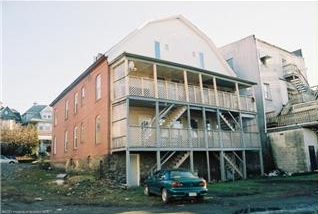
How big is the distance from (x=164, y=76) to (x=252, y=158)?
10.8 meters

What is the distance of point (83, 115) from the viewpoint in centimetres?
2462

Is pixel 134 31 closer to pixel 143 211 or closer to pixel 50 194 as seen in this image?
pixel 50 194

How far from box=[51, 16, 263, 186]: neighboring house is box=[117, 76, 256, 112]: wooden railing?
0.06 metres

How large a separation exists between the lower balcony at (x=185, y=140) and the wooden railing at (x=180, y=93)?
7.20 feet

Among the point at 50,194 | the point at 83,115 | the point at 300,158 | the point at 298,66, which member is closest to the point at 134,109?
the point at 83,115

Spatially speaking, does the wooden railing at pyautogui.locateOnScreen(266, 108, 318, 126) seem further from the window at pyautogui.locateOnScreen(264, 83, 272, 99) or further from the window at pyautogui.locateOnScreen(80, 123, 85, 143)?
the window at pyautogui.locateOnScreen(80, 123, 85, 143)

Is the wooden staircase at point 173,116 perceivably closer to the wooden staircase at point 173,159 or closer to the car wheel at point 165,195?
A: the wooden staircase at point 173,159

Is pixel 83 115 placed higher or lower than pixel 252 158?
higher

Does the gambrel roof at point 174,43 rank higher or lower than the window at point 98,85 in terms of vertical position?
higher

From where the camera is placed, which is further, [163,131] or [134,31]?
[134,31]

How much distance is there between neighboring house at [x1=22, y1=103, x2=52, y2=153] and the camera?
176 feet

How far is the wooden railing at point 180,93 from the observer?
18.9 metres

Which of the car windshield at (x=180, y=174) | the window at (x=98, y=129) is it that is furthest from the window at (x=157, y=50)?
the car windshield at (x=180, y=174)

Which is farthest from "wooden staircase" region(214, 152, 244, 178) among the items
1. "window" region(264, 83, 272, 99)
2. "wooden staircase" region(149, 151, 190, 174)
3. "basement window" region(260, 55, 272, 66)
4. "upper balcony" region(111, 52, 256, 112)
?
"basement window" region(260, 55, 272, 66)
